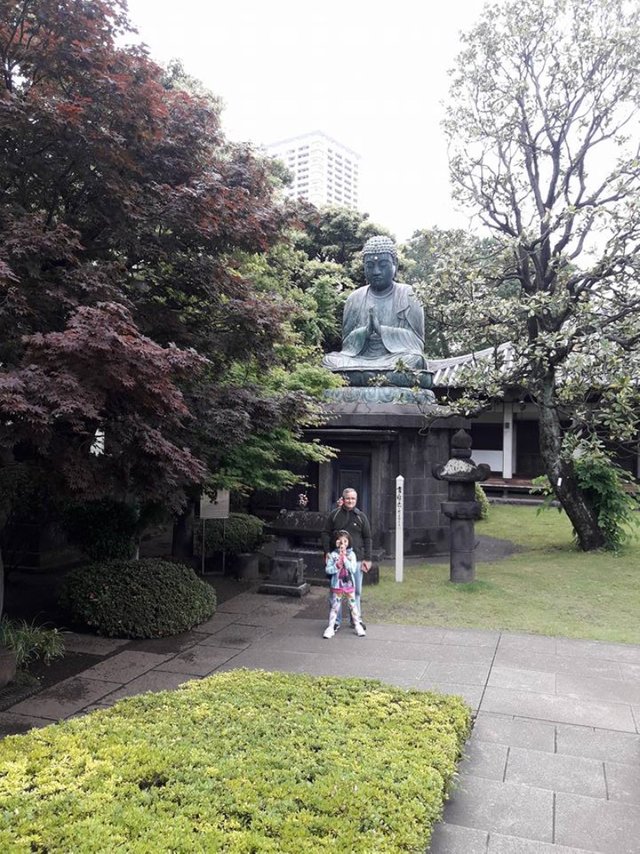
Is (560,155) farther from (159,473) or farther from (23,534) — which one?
(23,534)

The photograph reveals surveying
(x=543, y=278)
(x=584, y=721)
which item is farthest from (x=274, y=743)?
(x=543, y=278)

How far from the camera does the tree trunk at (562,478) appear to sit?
12.9 meters

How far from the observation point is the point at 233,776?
3.68m

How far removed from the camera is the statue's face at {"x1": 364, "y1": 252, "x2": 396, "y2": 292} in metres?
14.7

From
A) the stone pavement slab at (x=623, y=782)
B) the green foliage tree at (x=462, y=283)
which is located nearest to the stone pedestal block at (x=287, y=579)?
the green foliage tree at (x=462, y=283)

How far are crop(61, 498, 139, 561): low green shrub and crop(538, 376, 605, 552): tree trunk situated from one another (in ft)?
25.7

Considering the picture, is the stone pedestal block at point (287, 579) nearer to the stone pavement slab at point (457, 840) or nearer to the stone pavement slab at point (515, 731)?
the stone pavement slab at point (515, 731)

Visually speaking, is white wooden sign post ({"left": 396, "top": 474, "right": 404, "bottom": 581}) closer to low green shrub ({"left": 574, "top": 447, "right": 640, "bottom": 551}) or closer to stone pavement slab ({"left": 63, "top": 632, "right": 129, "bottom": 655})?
low green shrub ({"left": 574, "top": 447, "right": 640, "bottom": 551})

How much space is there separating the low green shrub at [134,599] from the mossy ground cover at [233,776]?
274 cm

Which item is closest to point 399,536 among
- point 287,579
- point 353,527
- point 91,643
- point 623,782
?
point 287,579

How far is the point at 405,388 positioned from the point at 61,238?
348 inches

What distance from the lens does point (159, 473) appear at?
20.3 feet

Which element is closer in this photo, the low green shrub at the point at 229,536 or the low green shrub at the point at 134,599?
the low green shrub at the point at 134,599

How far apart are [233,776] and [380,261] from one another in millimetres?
12483
